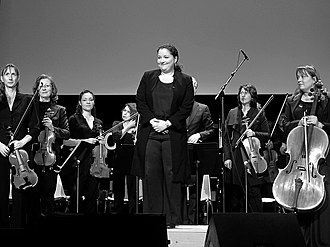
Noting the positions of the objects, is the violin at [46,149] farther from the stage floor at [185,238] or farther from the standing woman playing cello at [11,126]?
the stage floor at [185,238]

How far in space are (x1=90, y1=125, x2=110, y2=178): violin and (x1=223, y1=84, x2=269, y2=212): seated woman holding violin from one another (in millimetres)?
1305

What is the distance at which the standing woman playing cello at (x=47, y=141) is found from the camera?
5.26 metres

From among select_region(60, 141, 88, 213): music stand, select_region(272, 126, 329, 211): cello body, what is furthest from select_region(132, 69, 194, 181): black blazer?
select_region(60, 141, 88, 213): music stand

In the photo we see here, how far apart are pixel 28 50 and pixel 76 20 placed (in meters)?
0.70

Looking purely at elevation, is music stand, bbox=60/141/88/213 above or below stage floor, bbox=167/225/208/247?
above

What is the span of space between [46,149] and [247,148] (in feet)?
6.00

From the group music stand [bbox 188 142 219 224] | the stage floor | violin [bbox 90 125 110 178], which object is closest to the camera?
the stage floor

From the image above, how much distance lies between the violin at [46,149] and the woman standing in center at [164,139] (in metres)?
1.36

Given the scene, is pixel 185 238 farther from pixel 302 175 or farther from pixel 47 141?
pixel 47 141

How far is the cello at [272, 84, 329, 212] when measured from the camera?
4.16 m

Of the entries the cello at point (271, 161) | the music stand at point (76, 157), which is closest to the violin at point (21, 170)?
the music stand at point (76, 157)

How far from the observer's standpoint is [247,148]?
17.8 ft

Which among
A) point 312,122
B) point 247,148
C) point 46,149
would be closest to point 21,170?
point 46,149

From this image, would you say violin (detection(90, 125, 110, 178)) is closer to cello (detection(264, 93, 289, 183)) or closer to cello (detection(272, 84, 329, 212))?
cello (detection(264, 93, 289, 183))
